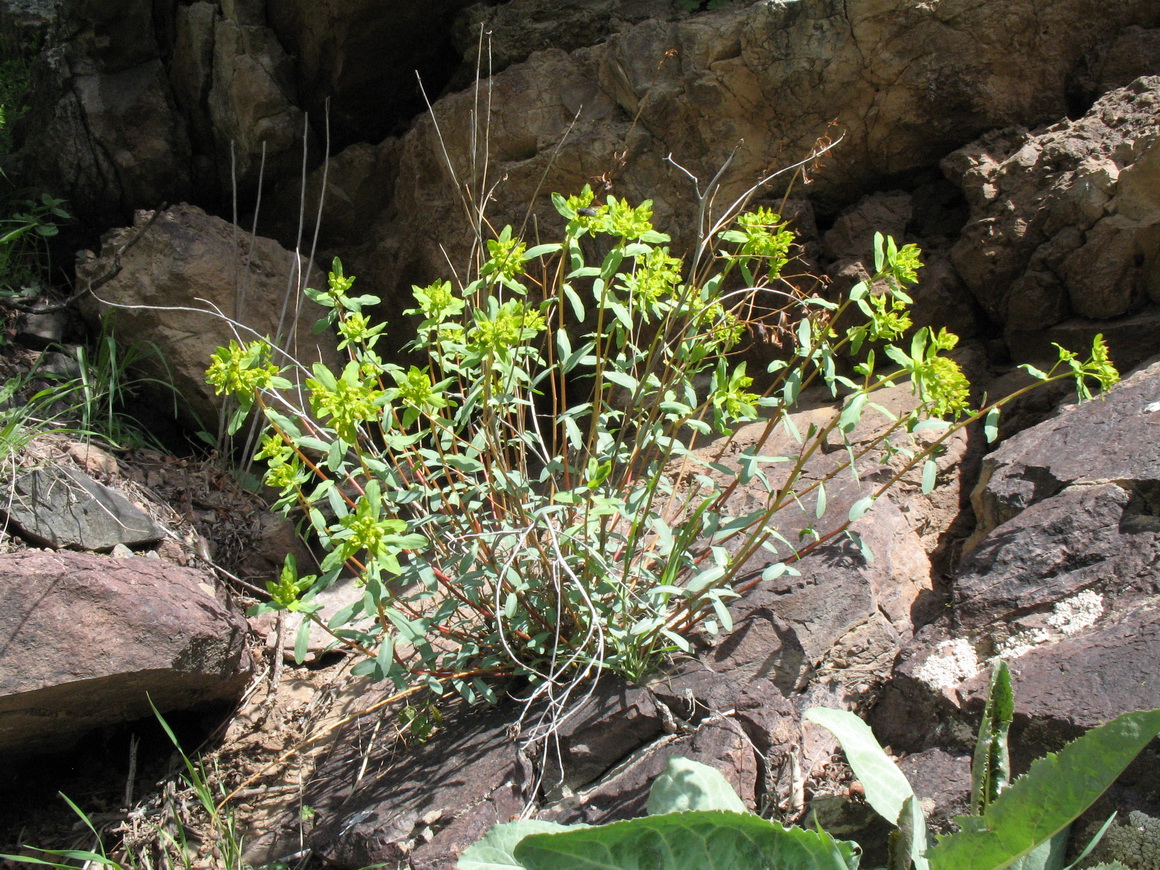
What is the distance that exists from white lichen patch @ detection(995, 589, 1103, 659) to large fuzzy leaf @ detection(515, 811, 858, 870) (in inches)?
30.8

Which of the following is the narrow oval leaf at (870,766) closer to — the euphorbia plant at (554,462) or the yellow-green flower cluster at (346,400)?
the euphorbia plant at (554,462)

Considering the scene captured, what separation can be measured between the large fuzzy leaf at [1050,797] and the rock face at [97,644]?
201cm

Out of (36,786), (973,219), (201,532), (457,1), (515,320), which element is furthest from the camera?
(457,1)

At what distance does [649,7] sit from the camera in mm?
3771

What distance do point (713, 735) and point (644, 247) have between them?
3.60 ft

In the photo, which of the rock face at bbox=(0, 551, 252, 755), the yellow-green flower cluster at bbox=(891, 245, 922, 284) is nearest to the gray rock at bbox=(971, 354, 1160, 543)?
the yellow-green flower cluster at bbox=(891, 245, 922, 284)

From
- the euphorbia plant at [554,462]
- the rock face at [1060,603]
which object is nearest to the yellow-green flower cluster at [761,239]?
the euphorbia plant at [554,462]

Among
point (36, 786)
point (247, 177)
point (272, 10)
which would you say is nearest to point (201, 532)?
point (36, 786)

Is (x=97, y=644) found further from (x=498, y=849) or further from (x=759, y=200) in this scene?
(x=759, y=200)

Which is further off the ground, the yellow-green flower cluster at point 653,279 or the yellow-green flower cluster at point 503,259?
the yellow-green flower cluster at point 503,259

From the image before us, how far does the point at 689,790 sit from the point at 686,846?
0.19 meters

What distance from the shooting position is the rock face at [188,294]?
12.3 ft

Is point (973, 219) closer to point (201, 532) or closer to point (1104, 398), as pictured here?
point (1104, 398)

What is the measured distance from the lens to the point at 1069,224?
2928mm
